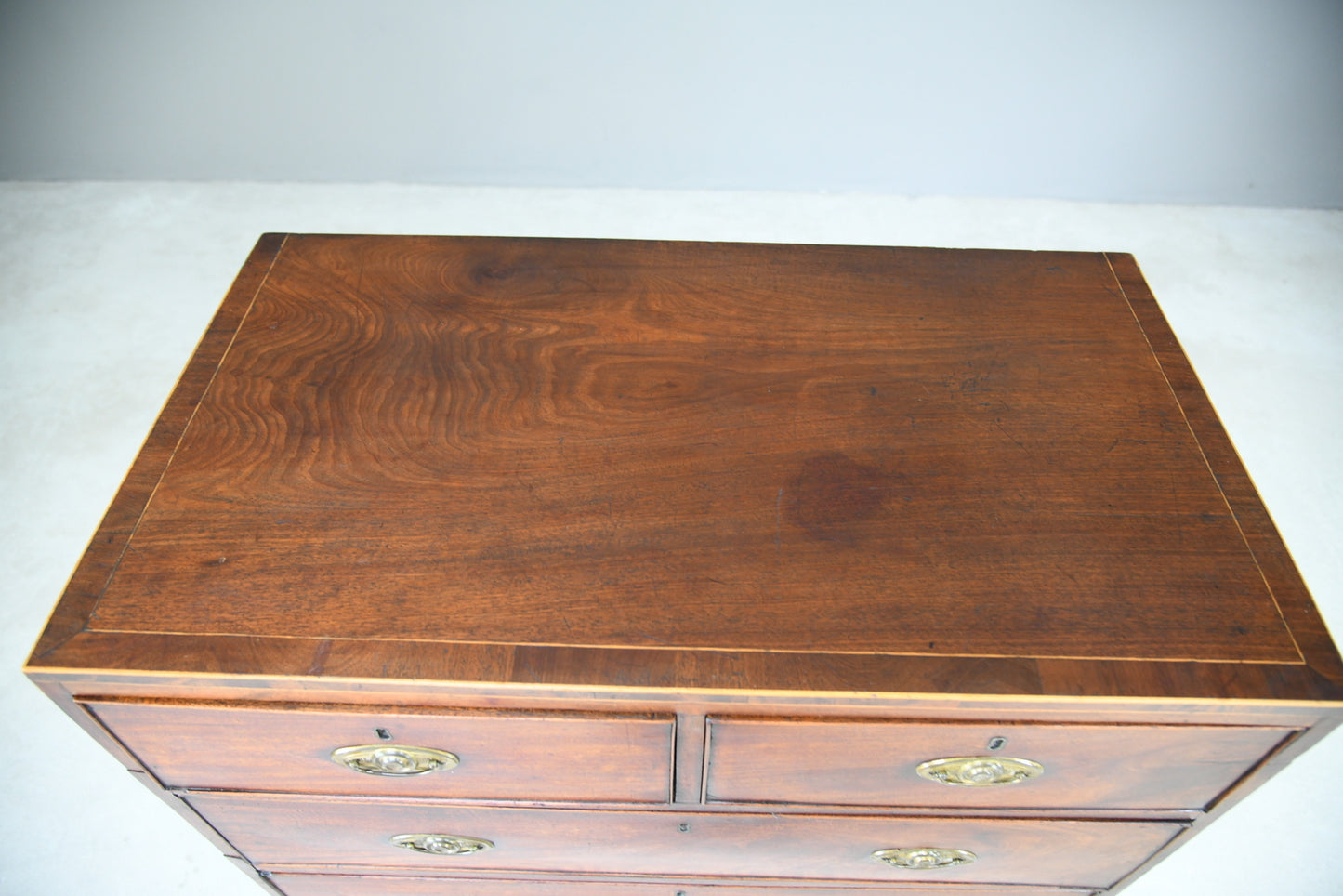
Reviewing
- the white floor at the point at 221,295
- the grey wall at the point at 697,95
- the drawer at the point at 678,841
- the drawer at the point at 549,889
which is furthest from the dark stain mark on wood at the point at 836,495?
the grey wall at the point at 697,95

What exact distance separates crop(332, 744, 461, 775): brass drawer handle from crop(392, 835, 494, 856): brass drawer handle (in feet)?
0.63

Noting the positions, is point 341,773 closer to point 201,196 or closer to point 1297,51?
point 201,196

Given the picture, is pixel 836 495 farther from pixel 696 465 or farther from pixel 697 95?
pixel 697 95

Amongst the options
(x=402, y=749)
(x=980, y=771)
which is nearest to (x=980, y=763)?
(x=980, y=771)

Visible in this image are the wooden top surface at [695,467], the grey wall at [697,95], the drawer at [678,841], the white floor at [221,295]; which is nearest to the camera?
the wooden top surface at [695,467]

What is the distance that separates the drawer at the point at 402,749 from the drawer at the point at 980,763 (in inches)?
3.5

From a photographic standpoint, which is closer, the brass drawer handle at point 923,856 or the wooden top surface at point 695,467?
the wooden top surface at point 695,467

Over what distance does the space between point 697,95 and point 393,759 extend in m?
2.03

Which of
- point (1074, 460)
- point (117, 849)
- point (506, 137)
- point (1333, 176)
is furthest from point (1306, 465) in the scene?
point (117, 849)

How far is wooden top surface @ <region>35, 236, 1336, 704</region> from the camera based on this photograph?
0.87m

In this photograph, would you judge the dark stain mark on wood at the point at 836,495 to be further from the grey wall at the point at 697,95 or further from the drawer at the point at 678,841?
the grey wall at the point at 697,95

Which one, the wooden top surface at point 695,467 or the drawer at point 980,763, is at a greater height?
the wooden top surface at point 695,467

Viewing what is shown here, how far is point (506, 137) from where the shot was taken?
2.57 metres

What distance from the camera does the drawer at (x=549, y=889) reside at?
120cm
